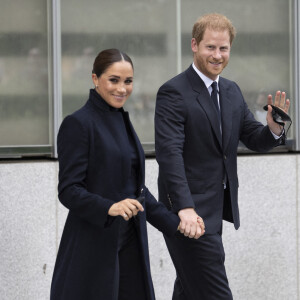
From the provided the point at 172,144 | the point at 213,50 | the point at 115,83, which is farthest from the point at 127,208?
the point at 213,50

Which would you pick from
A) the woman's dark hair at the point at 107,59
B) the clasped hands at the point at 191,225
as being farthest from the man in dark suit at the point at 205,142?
the woman's dark hair at the point at 107,59

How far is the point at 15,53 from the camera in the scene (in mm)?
6512

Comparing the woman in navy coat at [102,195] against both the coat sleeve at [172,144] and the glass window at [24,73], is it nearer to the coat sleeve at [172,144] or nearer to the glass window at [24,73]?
the coat sleeve at [172,144]

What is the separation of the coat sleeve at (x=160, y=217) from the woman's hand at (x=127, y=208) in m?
0.48

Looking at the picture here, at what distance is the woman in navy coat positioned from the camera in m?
3.89

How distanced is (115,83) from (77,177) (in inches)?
20.3

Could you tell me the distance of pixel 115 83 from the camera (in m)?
4.05

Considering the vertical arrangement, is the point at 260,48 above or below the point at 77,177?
above

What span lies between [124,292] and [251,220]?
10.4 feet

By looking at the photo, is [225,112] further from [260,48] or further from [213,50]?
[260,48]

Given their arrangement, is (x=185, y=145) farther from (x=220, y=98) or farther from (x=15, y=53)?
(x=15, y=53)

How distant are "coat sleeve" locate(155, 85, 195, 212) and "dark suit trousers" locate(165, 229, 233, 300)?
339 mm

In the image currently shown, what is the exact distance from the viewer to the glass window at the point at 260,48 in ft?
23.8

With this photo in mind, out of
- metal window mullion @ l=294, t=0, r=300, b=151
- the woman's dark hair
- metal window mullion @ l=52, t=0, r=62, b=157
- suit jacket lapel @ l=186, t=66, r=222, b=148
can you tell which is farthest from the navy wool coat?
metal window mullion @ l=294, t=0, r=300, b=151
